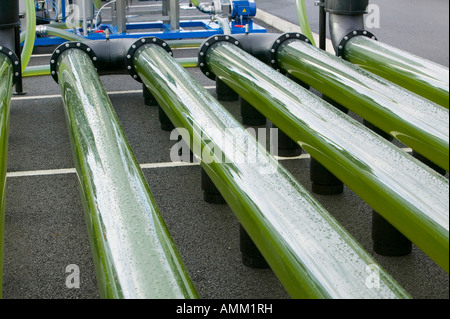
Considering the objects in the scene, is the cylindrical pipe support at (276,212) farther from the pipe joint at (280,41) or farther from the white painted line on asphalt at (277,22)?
the white painted line on asphalt at (277,22)

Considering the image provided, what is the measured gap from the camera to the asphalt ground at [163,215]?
9.25ft

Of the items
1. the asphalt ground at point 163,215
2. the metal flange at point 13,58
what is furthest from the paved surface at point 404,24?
the metal flange at point 13,58

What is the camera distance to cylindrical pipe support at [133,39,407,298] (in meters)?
1.82

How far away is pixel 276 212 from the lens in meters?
2.24

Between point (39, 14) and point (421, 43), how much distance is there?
15.1 ft

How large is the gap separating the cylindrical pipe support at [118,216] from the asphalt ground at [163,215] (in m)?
0.49

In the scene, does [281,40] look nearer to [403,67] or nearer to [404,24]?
[403,67]

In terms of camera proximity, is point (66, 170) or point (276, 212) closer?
point (276, 212)

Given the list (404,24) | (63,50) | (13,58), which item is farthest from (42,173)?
(404,24)

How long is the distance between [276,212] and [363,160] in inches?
19.9

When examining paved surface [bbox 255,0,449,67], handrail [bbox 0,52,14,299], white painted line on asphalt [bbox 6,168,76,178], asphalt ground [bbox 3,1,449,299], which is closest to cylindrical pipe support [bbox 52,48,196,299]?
handrail [bbox 0,52,14,299]

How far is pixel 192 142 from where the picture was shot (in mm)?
3215
